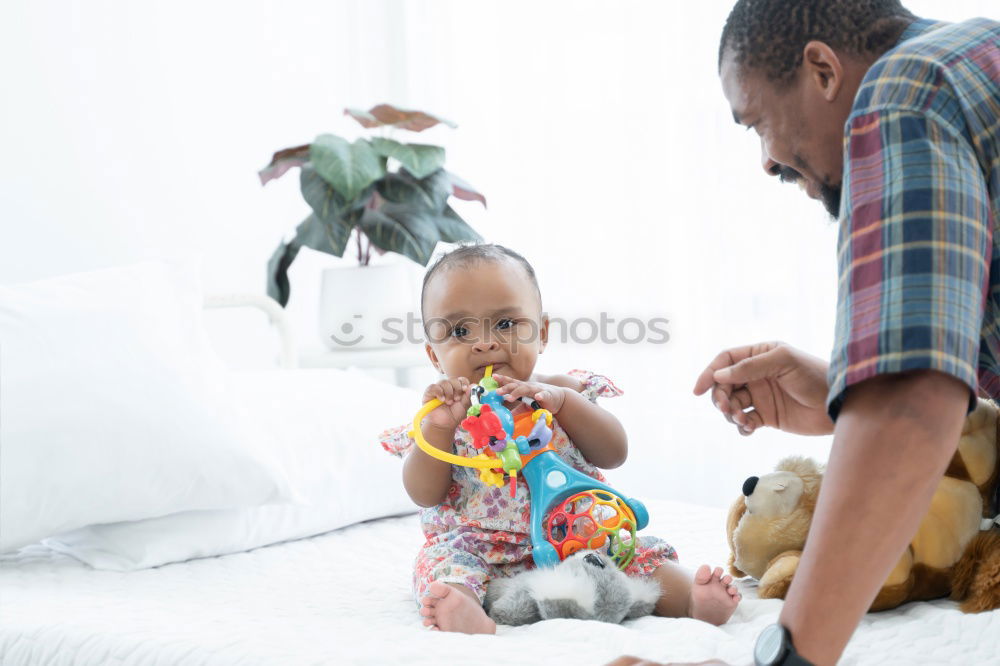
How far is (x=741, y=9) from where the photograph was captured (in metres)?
0.92

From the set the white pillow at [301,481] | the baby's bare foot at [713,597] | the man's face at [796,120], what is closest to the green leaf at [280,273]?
the white pillow at [301,481]

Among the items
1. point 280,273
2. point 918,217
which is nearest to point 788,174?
point 918,217

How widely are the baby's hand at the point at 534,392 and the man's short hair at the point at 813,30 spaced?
566 mm

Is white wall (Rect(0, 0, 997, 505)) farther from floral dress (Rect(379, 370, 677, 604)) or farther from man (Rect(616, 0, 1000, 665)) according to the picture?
man (Rect(616, 0, 1000, 665))

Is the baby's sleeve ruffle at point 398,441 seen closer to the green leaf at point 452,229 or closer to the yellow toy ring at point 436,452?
the yellow toy ring at point 436,452

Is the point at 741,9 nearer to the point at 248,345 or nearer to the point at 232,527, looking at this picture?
the point at 232,527

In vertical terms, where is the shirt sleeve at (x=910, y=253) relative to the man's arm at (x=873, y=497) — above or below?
above

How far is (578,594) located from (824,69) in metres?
0.63

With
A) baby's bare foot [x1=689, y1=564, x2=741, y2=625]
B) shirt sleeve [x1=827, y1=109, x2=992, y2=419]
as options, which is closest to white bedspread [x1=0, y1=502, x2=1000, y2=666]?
baby's bare foot [x1=689, y1=564, x2=741, y2=625]

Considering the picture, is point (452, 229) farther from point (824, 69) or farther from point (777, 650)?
point (777, 650)

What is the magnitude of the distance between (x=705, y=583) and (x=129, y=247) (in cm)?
181

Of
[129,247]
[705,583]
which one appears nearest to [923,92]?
[705,583]

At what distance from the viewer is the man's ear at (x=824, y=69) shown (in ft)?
2.70

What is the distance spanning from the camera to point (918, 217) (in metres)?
0.66
